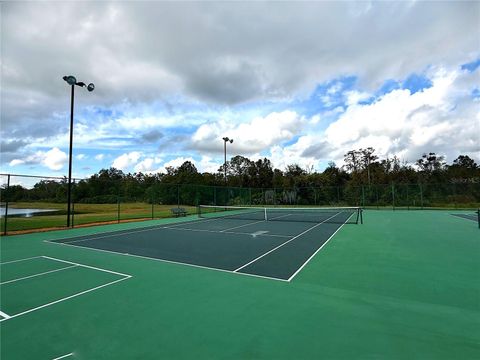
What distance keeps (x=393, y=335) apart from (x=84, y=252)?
25.5ft

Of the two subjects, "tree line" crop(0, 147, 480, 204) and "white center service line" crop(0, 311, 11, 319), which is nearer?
"white center service line" crop(0, 311, 11, 319)

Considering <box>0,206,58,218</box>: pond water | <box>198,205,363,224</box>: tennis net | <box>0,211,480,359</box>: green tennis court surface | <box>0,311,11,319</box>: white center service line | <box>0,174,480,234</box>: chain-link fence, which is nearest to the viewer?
<box>0,211,480,359</box>: green tennis court surface

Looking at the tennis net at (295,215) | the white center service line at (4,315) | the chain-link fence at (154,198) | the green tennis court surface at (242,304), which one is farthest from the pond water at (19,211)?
the white center service line at (4,315)

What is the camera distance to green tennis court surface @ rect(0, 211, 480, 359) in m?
3.06

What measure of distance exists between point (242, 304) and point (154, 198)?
20.8 metres

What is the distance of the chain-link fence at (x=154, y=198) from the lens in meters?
14.2

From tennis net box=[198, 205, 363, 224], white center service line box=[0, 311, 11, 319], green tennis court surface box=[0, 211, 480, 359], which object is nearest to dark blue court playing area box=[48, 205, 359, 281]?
green tennis court surface box=[0, 211, 480, 359]

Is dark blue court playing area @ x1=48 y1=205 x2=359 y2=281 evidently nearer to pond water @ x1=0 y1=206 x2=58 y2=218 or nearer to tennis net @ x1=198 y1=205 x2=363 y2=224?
pond water @ x1=0 y1=206 x2=58 y2=218

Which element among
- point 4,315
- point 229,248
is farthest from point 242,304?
point 229,248

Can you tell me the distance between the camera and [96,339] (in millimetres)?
3238

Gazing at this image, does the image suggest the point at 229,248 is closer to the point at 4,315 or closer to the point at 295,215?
the point at 4,315

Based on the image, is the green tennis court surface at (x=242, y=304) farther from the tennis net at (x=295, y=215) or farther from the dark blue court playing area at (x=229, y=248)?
the tennis net at (x=295, y=215)

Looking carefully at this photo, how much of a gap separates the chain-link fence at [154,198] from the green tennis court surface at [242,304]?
7.78 meters

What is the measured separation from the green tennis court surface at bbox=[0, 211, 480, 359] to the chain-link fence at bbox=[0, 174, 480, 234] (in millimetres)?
7778
